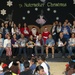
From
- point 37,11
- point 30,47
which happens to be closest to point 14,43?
point 30,47

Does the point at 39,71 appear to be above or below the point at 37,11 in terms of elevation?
below

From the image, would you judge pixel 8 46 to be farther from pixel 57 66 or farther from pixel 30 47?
pixel 57 66

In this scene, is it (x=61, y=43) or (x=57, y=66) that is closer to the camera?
(x=57, y=66)

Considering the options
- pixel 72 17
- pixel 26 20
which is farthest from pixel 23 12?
pixel 72 17

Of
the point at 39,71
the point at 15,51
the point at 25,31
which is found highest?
the point at 25,31

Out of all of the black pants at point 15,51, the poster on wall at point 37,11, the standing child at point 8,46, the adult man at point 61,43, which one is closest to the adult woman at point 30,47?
the black pants at point 15,51

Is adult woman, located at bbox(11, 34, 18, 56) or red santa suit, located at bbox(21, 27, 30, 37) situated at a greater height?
red santa suit, located at bbox(21, 27, 30, 37)

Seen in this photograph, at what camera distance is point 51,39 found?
1441 centimetres

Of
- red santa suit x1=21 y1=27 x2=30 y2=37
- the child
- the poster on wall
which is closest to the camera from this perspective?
the child

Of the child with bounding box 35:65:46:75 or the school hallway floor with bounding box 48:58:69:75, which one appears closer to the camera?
the child with bounding box 35:65:46:75

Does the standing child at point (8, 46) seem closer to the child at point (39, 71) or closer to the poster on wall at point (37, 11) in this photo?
the poster on wall at point (37, 11)

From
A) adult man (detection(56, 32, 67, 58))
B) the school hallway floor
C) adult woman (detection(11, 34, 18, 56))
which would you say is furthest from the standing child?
adult man (detection(56, 32, 67, 58))

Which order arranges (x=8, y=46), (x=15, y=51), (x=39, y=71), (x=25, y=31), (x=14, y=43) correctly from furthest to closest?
(x=25, y=31)
(x=15, y=51)
(x=14, y=43)
(x=8, y=46)
(x=39, y=71)

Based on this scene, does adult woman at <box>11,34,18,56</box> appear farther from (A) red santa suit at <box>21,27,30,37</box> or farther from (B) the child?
(B) the child
